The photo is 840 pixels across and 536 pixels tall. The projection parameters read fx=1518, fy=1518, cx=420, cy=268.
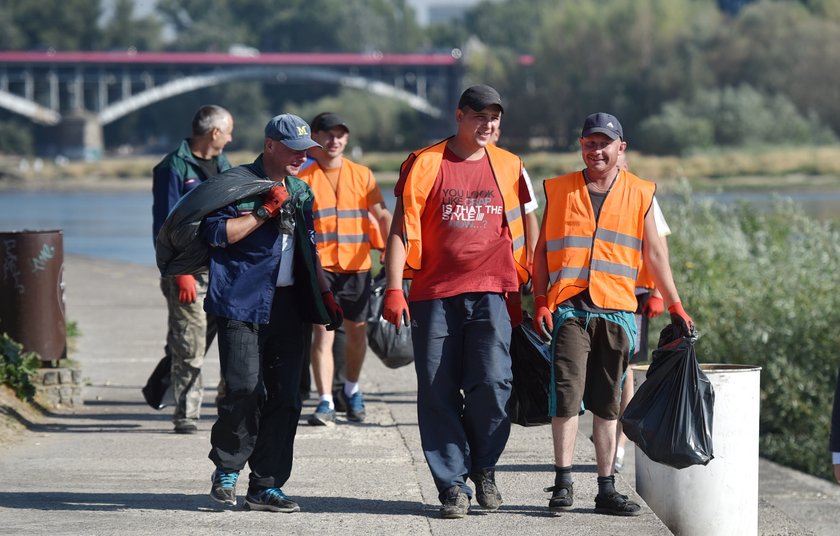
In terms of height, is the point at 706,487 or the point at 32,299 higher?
the point at 32,299

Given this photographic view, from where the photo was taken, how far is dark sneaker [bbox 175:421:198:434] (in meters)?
8.41

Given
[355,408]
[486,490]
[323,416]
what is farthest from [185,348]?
[486,490]

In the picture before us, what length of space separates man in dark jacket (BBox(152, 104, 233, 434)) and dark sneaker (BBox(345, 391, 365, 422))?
939 mm

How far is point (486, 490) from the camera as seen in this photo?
6.45 metres

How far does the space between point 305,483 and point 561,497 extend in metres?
1.32

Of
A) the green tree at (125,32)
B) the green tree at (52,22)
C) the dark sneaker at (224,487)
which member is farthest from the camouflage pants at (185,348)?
the green tree at (125,32)

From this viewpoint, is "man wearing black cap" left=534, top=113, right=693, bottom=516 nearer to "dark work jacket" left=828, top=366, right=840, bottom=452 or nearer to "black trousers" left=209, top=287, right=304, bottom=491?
"black trousers" left=209, top=287, right=304, bottom=491

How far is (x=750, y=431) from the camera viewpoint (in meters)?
6.29

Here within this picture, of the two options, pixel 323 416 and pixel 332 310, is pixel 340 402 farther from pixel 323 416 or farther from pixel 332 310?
pixel 332 310

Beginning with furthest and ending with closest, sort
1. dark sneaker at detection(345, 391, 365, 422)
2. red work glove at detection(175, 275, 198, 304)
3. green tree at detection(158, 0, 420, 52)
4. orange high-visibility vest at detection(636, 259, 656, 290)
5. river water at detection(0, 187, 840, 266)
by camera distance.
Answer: green tree at detection(158, 0, 420, 52) → river water at detection(0, 187, 840, 266) → dark sneaker at detection(345, 391, 365, 422) → red work glove at detection(175, 275, 198, 304) → orange high-visibility vest at detection(636, 259, 656, 290)

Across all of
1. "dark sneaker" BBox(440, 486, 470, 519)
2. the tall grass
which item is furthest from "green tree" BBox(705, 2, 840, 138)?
"dark sneaker" BBox(440, 486, 470, 519)

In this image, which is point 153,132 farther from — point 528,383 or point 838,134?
point 528,383

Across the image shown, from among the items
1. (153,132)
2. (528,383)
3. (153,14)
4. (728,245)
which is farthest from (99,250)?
(153,14)

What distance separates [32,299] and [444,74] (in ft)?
365
